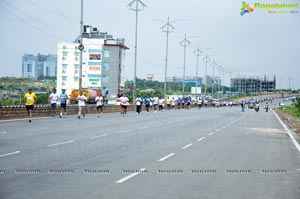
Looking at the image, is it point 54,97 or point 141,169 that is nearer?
point 141,169

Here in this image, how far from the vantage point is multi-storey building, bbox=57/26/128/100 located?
13000cm

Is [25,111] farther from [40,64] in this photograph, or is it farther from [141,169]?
[40,64]

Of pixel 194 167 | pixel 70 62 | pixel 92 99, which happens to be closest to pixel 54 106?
pixel 194 167

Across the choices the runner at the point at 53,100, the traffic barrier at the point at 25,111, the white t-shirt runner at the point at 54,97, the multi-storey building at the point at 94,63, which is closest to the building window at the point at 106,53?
the multi-storey building at the point at 94,63

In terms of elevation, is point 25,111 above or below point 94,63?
below

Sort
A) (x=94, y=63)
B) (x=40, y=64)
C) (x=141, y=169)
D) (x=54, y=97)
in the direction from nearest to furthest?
(x=141, y=169), (x=54, y=97), (x=94, y=63), (x=40, y=64)

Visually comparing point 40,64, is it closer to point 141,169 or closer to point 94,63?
point 94,63

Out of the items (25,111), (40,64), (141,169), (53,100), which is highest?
(40,64)

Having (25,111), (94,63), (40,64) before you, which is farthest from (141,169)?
(40,64)

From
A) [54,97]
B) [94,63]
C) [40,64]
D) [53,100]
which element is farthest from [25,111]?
[40,64]

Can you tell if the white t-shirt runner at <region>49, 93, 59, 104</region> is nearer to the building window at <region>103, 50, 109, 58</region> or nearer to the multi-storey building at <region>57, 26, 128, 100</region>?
the multi-storey building at <region>57, 26, 128, 100</region>

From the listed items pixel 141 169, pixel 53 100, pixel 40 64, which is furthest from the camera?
pixel 40 64

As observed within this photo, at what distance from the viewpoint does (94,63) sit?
13350 cm

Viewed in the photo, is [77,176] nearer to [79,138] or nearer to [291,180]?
[291,180]
